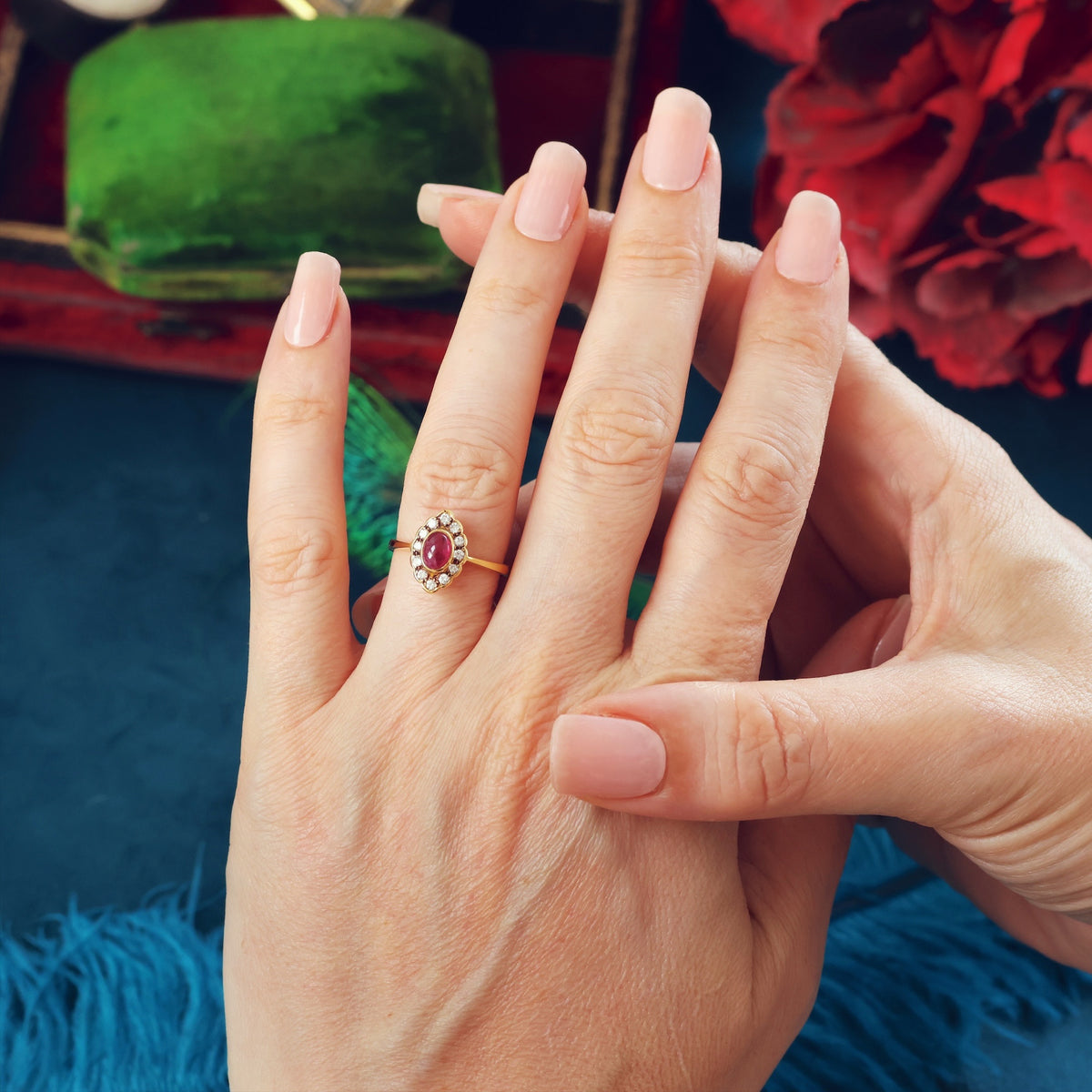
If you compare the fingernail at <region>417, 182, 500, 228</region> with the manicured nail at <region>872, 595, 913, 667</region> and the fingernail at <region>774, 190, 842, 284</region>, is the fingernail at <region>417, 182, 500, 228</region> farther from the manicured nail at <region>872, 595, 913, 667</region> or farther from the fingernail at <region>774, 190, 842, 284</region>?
the manicured nail at <region>872, 595, 913, 667</region>

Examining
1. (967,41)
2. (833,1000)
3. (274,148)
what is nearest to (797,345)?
(967,41)

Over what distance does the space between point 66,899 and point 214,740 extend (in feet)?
0.64

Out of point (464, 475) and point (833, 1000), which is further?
point (833, 1000)

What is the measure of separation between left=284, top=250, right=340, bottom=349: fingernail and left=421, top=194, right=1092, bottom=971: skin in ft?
0.34

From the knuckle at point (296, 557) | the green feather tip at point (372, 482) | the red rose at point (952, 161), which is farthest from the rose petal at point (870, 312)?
the knuckle at point (296, 557)

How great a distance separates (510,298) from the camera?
634 mm

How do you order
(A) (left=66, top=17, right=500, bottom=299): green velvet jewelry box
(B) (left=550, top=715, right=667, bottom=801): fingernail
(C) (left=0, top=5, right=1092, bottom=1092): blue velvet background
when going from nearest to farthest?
(B) (left=550, top=715, right=667, bottom=801): fingernail, (C) (left=0, top=5, right=1092, bottom=1092): blue velvet background, (A) (left=66, top=17, right=500, bottom=299): green velvet jewelry box

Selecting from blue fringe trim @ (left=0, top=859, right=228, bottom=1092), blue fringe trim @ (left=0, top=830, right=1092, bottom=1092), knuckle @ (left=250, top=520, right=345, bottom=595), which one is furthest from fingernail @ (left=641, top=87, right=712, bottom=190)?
blue fringe trim @ (left=0, top=859, right=228, bottom=1092)

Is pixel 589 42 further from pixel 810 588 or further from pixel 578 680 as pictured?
pixel 578 680

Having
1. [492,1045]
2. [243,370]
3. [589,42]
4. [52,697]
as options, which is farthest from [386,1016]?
[589,42]

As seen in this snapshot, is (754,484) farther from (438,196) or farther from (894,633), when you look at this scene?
(438,196)

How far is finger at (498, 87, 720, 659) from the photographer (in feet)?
1.93

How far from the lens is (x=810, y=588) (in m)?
0.80

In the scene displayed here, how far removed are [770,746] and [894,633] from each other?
0.21 metres
